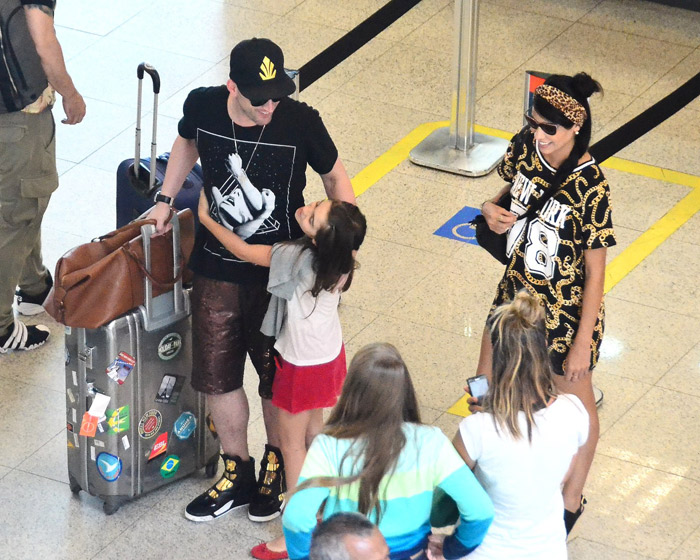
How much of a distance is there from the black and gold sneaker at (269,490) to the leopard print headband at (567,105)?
1742 millimetres

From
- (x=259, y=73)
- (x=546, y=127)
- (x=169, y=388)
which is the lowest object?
(x=169, y=388)

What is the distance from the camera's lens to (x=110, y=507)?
519 cm

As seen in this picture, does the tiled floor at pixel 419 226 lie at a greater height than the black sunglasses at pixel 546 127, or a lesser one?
lesser

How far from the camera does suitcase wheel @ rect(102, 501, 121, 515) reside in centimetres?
519

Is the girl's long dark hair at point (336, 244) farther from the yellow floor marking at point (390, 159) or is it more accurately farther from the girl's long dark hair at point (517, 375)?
the yellow floor marking at point (390, 159)

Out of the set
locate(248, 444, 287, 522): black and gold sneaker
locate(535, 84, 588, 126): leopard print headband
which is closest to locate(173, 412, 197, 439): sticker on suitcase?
locate(248, 444, 287, 522): black and gold sneaker

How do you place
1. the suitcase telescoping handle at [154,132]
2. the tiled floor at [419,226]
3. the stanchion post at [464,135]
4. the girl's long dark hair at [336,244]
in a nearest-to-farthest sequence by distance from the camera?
the girl's long dark hair at [336,244] < the tiled floor at [419,226] < the suitcase telescoping handle at [154,132] < the stanchion post at [464,135]

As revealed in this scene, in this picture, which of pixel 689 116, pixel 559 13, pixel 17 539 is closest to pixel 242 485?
pixel 17 539

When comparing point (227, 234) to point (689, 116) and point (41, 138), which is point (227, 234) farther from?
point (689, 116)

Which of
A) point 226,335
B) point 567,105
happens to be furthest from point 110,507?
point 567,105

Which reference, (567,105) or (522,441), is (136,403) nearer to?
(522,441)

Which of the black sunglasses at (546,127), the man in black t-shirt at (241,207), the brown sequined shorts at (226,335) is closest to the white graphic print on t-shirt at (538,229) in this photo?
the black sunglasses at (546,127)

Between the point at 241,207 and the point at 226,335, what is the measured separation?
53cm

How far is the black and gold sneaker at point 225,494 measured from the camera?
5.17m
